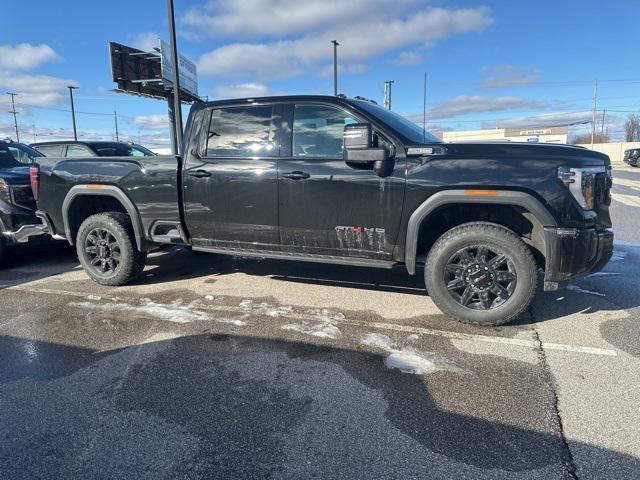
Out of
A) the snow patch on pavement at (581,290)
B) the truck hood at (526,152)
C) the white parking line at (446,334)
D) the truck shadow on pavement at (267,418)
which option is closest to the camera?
the truck shadow on pavement at (267,418)

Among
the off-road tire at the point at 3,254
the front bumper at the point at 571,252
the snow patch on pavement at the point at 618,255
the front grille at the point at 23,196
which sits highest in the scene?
the front grille at the point at 23,196

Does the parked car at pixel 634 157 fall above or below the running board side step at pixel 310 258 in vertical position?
above

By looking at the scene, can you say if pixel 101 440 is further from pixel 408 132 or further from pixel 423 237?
pixel 408 132

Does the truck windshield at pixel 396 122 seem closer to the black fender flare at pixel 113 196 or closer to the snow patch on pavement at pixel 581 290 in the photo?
the snow patch on pavement at pixel 581 290

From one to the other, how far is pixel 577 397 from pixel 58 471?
9.83ft

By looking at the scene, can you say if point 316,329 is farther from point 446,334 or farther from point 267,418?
point 267,418

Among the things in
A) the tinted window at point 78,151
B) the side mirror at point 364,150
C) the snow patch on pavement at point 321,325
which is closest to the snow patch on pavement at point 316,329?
the snow patch on pavement at point 321,325

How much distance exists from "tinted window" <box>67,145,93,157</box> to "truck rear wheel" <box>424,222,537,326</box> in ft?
26.2

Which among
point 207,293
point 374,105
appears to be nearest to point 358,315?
point 207,293

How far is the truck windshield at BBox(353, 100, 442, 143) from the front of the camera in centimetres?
429

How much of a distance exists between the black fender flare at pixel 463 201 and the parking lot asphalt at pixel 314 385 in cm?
74

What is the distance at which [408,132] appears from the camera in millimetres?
4402

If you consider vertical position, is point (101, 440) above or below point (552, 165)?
below

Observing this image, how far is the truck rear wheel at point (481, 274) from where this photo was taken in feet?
12.7
